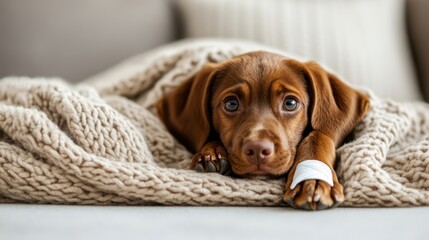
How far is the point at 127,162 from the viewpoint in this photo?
6.13ft

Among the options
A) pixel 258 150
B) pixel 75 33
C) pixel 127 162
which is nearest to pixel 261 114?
pixel 258 150

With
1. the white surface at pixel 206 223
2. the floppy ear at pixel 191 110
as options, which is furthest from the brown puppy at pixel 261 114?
the white surface at pixel 206 223

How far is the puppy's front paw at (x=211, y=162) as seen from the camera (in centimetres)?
193

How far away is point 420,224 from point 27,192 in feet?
3.84

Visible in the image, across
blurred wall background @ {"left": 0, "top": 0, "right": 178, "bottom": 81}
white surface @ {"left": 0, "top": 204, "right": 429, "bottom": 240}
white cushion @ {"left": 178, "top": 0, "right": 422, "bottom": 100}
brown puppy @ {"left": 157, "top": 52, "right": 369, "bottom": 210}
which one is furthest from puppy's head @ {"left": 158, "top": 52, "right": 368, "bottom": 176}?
blurred wall background @ {"left": 0, "top": 0, "right": 178, "bottom": 81}

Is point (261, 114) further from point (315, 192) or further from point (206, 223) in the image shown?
point (206, 223)

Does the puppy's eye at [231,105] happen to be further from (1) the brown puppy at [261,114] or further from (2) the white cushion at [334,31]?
(2) the white cushion at [334,31]

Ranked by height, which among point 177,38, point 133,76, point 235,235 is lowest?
point 235,235

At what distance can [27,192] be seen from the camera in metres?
1.77

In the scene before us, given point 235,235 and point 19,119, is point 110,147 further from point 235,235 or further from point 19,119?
point 235,235

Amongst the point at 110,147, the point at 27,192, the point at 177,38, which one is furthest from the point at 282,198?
the point at 177,38

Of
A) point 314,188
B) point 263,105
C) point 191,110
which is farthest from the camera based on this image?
point 191,110

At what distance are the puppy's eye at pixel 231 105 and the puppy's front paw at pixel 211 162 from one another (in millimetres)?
167

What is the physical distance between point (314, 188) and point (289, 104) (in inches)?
17.8
